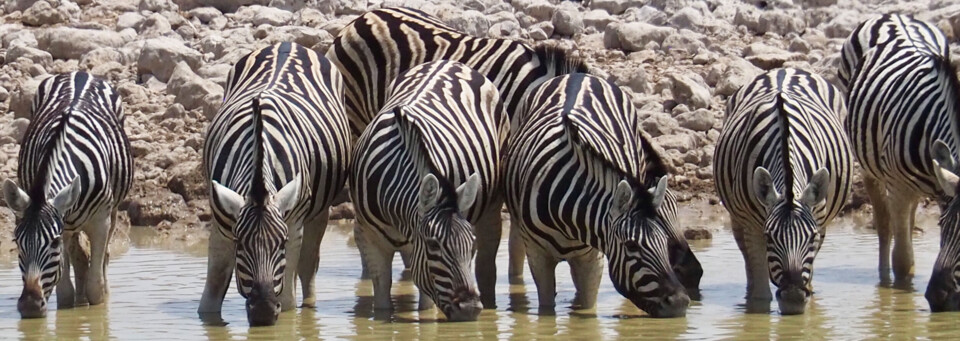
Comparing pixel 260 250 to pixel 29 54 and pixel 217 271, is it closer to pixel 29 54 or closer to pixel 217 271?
pixel 217 271

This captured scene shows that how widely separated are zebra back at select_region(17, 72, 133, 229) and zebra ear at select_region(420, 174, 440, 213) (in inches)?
88.5

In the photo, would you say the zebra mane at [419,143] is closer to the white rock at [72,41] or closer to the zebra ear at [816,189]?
the zebra ear at [816,189]

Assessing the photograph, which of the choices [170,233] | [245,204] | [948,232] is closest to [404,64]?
[170,233]

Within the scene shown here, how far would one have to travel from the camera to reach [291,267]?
1110 cm

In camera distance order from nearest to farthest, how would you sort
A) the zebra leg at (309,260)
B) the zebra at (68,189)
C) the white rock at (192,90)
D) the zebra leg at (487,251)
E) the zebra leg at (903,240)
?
the zebra at (68,189) < the zebra leg at (487,251) < the zebra leg at (309,260) < the zebra leg at (903,240) < the white rock at (192,90)

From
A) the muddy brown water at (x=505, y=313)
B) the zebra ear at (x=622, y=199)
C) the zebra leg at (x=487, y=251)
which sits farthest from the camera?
the zebra leg at (x=487, y=251)

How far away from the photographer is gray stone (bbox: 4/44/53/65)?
64.1ft

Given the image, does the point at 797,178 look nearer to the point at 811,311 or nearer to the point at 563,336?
the point at 811,311

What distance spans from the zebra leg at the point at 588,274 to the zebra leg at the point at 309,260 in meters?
1.82

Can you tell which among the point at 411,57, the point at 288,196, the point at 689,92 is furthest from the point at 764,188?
the point at 689,92

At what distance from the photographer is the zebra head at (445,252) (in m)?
10.5

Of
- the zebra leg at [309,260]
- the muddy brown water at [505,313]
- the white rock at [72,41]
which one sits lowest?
the muddy brown water at [505,313]

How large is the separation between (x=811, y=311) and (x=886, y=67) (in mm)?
3184

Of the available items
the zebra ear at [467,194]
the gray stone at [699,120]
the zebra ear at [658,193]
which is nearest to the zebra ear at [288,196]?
the zebra ear at [467,194]
